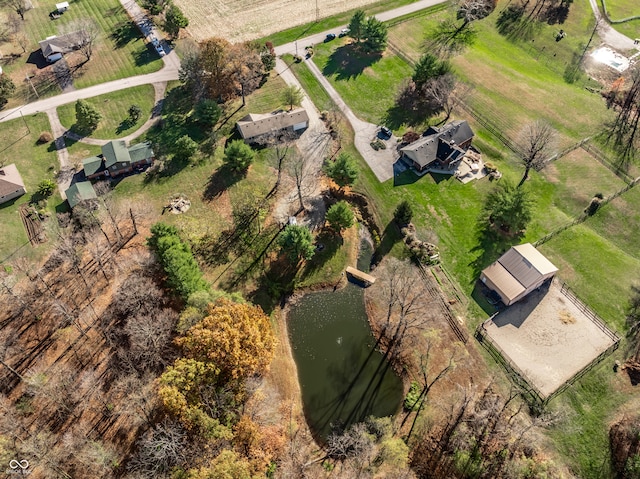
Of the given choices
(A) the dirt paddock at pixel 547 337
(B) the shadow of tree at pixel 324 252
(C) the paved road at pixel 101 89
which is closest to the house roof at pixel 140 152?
(C) the paved road at pixel 101 89

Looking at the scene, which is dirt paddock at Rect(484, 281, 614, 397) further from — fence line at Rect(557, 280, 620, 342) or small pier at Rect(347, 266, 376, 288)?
small pier at Rect(347, 266, 376, 288)

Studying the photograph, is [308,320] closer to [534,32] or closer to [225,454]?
[225,454]

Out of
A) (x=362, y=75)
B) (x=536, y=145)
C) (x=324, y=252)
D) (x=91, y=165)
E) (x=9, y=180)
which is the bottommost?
(x=324, y=252)

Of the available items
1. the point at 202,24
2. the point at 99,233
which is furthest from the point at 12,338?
the point at 202,24

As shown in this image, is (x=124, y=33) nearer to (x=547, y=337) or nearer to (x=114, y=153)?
(x=114, y=153)

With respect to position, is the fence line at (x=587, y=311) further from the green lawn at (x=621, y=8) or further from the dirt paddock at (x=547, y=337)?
the green lawn at (x=621, y=8)

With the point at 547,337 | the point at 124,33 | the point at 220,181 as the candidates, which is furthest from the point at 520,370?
the point at 124,33
